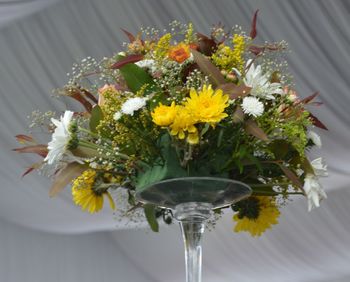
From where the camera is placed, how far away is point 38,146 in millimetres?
1334

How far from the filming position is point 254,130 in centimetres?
119

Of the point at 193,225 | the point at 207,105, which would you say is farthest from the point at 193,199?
the point at 207,105

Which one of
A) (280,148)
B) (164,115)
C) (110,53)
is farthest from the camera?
(110,53)

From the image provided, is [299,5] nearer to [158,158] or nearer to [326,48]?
[326,48]

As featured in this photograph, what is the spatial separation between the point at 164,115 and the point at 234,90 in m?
0.12

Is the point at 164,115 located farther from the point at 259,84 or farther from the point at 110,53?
the point at 110,53

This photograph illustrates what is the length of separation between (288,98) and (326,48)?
4.49 ft

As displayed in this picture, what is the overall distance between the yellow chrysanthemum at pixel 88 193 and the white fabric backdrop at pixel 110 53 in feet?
4.65

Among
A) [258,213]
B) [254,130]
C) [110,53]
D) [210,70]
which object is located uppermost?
[110,53]

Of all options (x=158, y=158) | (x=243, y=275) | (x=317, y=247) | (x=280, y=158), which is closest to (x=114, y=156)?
(x=158, y=158)

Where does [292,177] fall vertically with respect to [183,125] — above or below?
below

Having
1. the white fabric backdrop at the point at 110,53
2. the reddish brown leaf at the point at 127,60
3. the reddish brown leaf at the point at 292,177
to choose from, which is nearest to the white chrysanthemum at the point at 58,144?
the reddish brown leaf at the point at 127,60

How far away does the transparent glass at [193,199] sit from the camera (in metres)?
1.19

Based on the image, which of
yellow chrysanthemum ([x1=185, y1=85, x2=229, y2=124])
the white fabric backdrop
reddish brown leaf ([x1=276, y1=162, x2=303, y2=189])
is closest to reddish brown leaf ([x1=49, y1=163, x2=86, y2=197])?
yellow chrysanthemum ([x1=185, y1=85, x2=229, y2=124])
